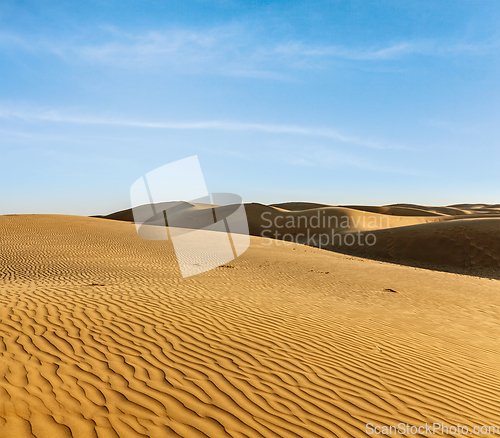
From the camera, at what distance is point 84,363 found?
4082 millimetres

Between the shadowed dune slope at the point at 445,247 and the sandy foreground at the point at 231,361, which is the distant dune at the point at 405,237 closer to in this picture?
the shadowed dune slope at the point at 445,247

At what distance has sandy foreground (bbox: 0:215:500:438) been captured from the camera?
10.4ft
